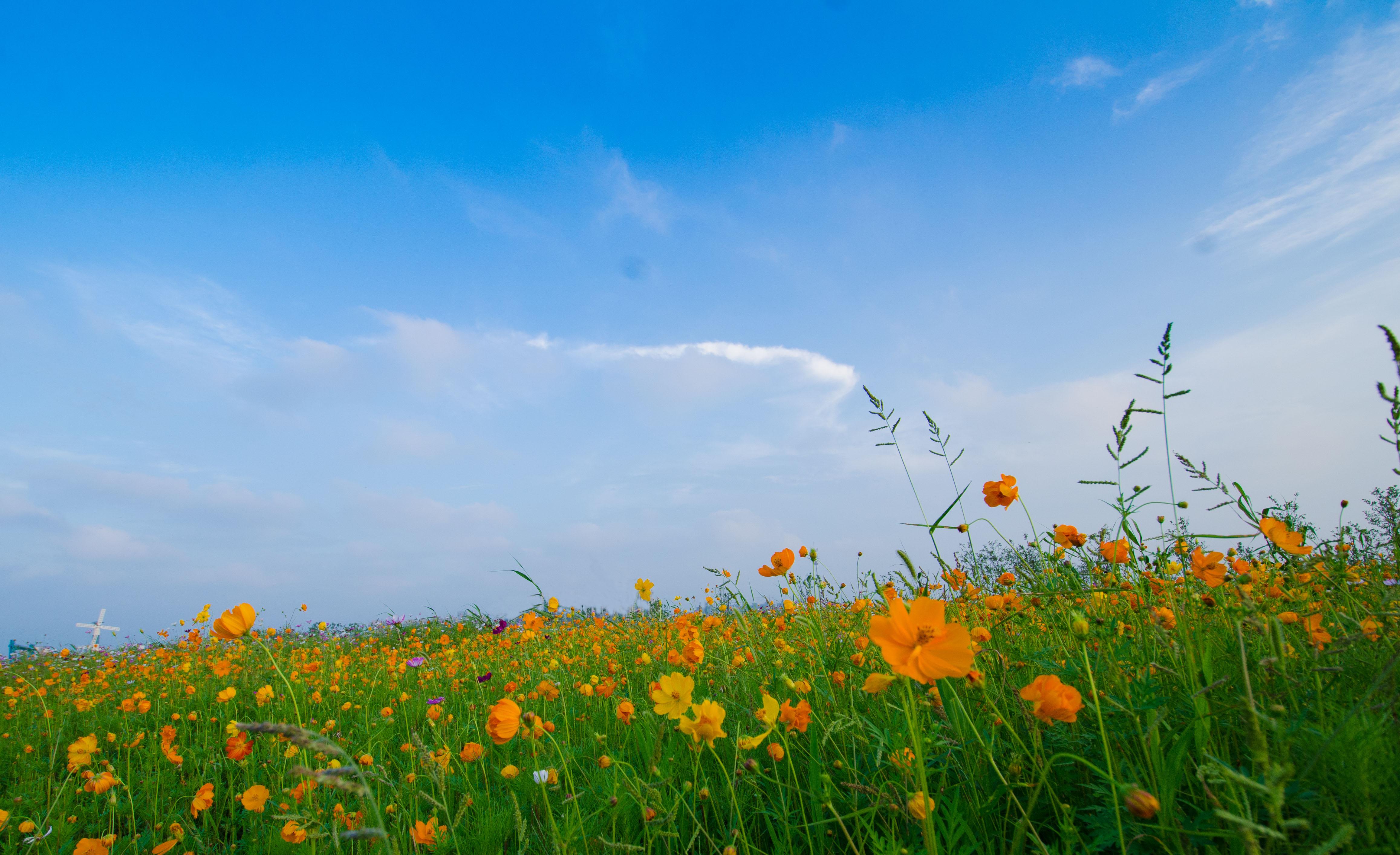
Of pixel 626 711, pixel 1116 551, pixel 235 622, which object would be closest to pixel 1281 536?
pixel 1116 551

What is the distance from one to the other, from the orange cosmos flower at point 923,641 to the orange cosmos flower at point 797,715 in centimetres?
64

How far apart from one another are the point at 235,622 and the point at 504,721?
0.92 meters

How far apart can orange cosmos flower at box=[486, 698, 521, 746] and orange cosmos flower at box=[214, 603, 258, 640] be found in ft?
2.59

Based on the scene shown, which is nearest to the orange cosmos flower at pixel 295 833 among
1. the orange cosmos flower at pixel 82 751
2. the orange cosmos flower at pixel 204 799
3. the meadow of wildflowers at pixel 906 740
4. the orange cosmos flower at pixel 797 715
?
the meadow of wildflowers at pixel 906 740

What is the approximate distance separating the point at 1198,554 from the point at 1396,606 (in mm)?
427

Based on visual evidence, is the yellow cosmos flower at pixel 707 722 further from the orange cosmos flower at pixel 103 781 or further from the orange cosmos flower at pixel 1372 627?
the orange cosmos flower at pixel 103 781

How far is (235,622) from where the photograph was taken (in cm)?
193

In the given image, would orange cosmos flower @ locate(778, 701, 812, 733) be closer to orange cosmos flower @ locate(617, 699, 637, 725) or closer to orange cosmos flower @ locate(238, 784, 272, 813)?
orange cosmos flower @ locate(617, 699, 637, 725)

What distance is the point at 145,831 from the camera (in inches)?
105

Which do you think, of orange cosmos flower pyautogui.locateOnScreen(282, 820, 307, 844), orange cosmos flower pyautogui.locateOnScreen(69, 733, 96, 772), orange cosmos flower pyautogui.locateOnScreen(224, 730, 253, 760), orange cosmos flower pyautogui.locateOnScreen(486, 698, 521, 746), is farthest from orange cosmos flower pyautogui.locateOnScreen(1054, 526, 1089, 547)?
orange cosmos flower pyautogui.locateOnScreen(69, 733, 96, 772)

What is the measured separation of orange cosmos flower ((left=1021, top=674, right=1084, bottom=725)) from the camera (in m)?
1.27

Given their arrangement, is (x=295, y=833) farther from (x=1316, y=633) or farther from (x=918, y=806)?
(x=1316, y=633)

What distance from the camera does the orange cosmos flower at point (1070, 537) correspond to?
2.12 metres

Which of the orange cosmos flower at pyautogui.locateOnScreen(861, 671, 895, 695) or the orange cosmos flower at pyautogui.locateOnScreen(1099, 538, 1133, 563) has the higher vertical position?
the orange cosmos flower at pyautogui.locateOnScreen(1099, 538, 1133, 563)
